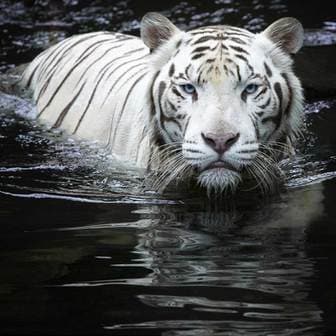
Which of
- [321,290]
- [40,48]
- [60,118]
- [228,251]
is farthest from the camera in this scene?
[40,48]

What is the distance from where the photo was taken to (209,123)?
9.17ft

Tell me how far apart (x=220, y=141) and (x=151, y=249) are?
0.40 m

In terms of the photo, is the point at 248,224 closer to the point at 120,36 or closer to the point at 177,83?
the point at 177,83

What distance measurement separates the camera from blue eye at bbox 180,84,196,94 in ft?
9.96

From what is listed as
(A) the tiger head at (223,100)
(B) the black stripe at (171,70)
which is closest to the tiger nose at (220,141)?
(A) the tiger head at (223,100)

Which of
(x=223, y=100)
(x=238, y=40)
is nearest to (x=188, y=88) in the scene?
(x=223, y=100)

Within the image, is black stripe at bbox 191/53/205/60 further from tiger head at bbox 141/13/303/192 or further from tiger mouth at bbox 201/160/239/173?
tiger mouth at bbox 201/160/239/173

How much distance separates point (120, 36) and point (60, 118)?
637 mm

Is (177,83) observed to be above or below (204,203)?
above

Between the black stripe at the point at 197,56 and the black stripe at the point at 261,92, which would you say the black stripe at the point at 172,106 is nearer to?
the black stripe at the point at 197,56

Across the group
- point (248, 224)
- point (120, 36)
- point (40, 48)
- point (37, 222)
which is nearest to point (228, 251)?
point (248, 224)

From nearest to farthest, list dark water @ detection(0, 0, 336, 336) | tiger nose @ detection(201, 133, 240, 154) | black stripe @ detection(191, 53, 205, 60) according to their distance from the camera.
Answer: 1. dark water @ detection(0, 0, 336, 336)
2. tiger nose @ detection(201, 133, 240, 154)
3. black stripe @ detection(191, 53, 205, 60)

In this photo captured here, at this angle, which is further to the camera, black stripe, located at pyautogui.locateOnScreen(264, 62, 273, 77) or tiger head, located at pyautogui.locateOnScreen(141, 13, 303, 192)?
black stripe, located at pyautogui.locateOnScreen(264, 62, 273, 77)

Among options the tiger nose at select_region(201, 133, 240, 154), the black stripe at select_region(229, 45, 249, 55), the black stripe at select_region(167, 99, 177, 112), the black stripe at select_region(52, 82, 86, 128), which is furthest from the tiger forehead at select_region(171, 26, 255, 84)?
the black stripe at select_region(52, 82, 86, 128)
